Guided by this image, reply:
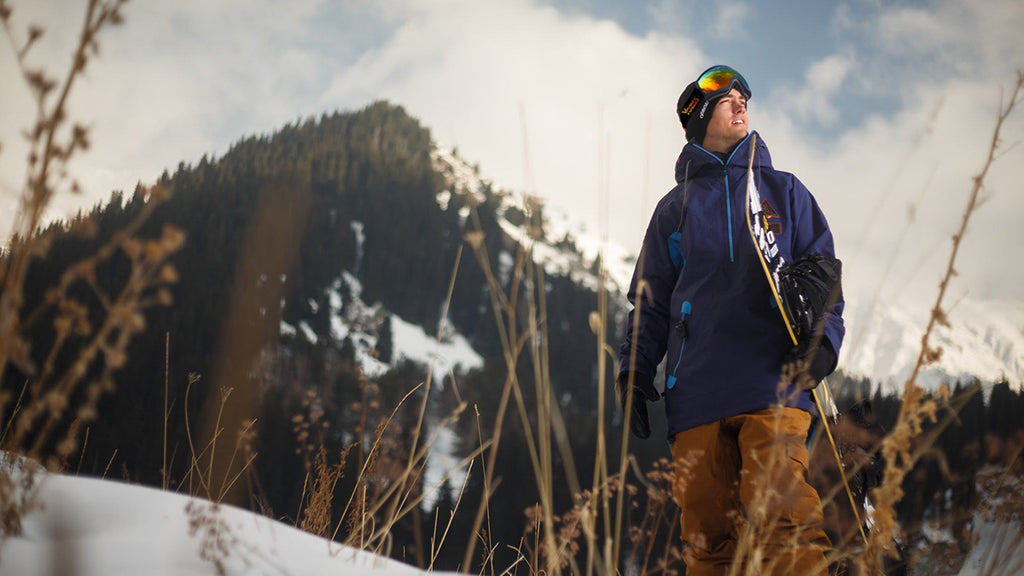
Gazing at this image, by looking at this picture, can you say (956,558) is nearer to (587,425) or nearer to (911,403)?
(911,403)

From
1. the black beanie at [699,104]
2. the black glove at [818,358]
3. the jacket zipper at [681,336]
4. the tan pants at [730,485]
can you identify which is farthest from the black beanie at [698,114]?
the tan pants at [730,485]

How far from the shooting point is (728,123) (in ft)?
8.24

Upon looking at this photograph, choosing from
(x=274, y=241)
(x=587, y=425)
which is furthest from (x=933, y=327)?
(x=274, y=241)

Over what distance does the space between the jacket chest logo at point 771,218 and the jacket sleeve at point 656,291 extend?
0.37m

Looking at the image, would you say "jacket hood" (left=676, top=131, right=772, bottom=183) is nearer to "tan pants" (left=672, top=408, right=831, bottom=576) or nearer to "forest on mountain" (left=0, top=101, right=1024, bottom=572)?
"tan pants" (left=672, top=408, right=831, bottom=576)

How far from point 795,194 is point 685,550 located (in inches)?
54.1

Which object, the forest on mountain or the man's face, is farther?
the forest on mountain

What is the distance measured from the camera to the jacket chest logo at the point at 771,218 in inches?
87.3

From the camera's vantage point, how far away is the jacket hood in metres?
2.38

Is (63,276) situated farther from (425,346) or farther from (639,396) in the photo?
(425,346)

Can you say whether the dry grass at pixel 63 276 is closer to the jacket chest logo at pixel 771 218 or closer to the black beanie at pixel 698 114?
the jacket chest logo at pixel 771 218

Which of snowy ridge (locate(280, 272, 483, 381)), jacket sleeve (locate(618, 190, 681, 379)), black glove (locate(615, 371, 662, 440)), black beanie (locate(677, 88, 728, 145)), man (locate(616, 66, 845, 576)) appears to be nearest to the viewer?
man (locate(616, 66, 845, 576))

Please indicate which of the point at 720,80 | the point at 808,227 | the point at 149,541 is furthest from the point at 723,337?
the point at 149,541

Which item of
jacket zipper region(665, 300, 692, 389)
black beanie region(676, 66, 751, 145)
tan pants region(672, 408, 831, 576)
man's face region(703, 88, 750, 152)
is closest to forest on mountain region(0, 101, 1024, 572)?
black beanie region(676, 66, 751, 145)
